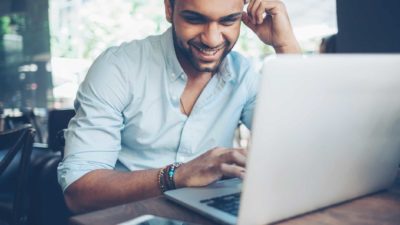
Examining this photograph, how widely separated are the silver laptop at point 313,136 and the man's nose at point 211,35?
681 mm

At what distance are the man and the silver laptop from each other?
433 millimetres

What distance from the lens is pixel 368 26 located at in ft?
4.65

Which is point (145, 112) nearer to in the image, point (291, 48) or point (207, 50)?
point (207, 50)

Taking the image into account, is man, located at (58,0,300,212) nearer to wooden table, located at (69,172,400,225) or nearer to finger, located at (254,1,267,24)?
finger, located at (254,1,267,24)

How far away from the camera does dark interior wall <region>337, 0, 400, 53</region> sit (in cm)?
133

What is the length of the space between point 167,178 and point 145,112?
422 millimetres

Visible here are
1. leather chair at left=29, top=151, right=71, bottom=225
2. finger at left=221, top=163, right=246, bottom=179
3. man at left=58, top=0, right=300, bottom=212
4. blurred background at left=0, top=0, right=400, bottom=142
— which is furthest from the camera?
blurred background at left=0, top=0, right=400, bottom=142

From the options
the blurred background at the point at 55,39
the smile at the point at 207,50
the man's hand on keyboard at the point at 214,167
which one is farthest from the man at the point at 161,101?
the blurred background at the point at 55,39

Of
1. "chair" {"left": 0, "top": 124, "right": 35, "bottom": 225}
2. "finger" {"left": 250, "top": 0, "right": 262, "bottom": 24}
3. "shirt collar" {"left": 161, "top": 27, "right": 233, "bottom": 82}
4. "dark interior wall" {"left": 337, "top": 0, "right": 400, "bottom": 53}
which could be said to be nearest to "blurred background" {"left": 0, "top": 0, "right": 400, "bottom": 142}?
"chair" {"left": 0, "top": 124, "right": 35, "bottom": 225}

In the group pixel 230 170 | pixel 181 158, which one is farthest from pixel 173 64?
pixel 230 170

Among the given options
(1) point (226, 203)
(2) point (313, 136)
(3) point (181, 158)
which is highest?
(2) point (313, 136)

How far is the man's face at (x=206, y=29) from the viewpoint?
53.3 inches

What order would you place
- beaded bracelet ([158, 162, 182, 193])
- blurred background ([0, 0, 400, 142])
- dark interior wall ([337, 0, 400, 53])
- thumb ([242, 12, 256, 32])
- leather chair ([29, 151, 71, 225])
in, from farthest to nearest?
blurred background ([0, 0, 400, 142]), thumb ([242, 12, 256, 32]), leather chair ([29, 151, 71, 225]), dark interior wall ([337, 0, 400, 53]), beaded bracelet ([158, 162, 182, 193])

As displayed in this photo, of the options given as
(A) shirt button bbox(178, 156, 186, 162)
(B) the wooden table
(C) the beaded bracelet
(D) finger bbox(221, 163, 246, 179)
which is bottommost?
(A) shirt button bbox(178, 156, 186, 162)
